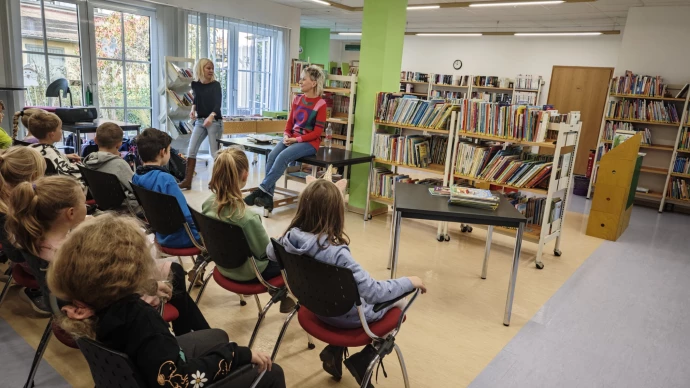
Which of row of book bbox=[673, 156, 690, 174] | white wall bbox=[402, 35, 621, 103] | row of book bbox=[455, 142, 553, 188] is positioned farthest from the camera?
white wall bbox=[402, 35, 621, 103]

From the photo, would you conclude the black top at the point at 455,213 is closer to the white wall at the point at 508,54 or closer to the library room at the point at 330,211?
the library room at the point at 330,211

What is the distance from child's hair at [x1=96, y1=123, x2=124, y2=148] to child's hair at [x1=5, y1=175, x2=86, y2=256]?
56.2 inches

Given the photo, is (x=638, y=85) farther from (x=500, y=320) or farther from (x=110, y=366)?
(x=110, y=366)

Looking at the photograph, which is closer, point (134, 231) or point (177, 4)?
point (134, 231)

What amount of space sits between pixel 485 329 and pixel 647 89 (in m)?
5.60

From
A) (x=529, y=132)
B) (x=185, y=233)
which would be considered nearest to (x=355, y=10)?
(x=529, y=132)

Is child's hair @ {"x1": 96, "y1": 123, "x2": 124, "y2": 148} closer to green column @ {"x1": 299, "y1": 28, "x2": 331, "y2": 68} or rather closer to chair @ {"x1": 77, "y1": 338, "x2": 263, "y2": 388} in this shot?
chair @ {"x1": 77, "y1": 338, "x2": 263, "y2": 388}

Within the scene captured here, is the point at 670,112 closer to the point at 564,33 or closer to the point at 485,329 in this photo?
the point at 564,33

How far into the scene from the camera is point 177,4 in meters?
7.38

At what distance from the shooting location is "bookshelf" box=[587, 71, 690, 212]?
6.52 m

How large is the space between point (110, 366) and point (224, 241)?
104cm

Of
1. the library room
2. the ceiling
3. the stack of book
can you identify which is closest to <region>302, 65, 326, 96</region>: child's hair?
the library room

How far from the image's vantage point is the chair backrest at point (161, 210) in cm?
254

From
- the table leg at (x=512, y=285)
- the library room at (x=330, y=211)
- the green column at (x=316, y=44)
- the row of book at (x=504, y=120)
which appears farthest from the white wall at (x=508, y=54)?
the table leg at (x=512, y=285)
